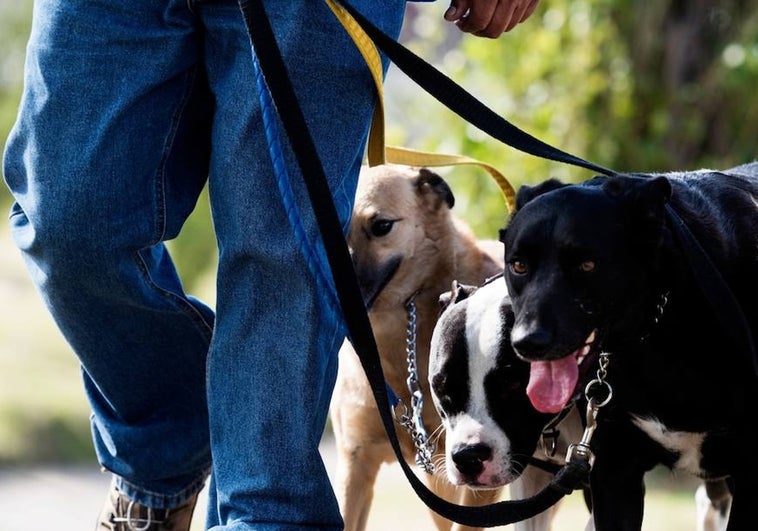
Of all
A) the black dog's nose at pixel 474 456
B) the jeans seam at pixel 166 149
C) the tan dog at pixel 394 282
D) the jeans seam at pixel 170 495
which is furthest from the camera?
the tan dog at pixel 394 282

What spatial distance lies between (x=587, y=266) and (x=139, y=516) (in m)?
1.39

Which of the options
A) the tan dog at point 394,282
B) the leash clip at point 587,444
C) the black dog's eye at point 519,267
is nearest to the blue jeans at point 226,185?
the black dog's eye at point 519,267

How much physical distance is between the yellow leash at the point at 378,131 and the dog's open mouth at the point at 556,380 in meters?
0.64

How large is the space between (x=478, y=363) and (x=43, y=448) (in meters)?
3.91

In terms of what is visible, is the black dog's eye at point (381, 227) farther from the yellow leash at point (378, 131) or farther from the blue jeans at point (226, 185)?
the blue jeans at point (226, 185)

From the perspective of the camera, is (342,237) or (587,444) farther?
(587,444)

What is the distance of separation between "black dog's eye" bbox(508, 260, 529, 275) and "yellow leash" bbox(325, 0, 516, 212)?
17.9 inches

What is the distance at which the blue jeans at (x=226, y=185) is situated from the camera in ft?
8.75

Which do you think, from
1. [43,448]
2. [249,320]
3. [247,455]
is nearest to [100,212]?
[249,320]

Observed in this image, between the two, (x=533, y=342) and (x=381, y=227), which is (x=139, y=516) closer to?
(x=533, y=342)

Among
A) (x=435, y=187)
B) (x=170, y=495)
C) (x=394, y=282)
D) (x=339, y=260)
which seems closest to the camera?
(x=339, y=260)

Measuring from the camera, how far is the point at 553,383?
105 inches

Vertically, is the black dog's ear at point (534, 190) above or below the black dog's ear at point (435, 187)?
above

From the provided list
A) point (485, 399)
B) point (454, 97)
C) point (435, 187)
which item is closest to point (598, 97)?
point (435, 187)
